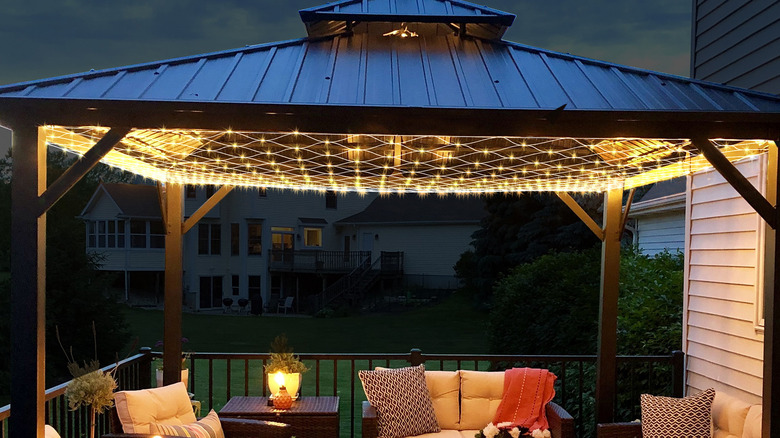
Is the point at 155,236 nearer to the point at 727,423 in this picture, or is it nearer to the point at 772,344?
the point at 727,423

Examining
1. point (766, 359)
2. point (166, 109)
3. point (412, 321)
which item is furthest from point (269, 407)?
point (412, 321)

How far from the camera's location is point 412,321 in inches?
848

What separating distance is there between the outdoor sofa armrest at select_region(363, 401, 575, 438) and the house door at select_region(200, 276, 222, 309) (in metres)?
20.9

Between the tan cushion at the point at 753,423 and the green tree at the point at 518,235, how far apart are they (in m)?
13.6

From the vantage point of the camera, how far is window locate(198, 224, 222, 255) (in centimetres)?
2506

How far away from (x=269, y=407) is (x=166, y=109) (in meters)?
2.98

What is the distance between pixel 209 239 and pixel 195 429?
70.2 ft

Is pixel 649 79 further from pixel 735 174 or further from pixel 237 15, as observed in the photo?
pixel 237 15

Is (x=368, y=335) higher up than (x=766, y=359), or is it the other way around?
(x=766, y=359)

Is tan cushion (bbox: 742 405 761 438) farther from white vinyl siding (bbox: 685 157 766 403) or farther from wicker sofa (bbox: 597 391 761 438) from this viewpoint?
white vinyl siding (bbox: 685 157 766 403)

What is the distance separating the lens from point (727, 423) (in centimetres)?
472

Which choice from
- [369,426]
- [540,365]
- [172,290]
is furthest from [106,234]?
[369,426]

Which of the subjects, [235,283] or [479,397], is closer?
[479,397]

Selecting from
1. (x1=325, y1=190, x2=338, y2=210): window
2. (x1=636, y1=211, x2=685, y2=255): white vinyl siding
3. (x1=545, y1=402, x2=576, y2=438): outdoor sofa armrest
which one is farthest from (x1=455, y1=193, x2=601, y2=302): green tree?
(x1=545, y1=402, x2=576, y2=438): outdoor sofa armrest
